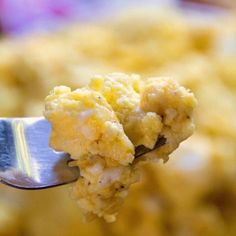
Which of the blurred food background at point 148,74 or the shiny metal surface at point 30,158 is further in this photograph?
the blurred food background at point 148,74

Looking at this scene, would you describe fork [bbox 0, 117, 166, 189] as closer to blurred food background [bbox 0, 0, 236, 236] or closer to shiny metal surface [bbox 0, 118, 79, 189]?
shiny metal surface [bbox 0, 118, 79, 189]

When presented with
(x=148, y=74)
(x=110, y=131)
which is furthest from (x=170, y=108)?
(x=148, y=74)

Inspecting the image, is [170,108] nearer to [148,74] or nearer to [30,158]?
[30,158]

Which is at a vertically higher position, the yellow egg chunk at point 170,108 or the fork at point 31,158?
the yellow egg chunk at point 170,108

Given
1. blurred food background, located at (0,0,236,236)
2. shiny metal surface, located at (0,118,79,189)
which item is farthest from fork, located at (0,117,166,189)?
blurred food background, located at (0,0,236,236)

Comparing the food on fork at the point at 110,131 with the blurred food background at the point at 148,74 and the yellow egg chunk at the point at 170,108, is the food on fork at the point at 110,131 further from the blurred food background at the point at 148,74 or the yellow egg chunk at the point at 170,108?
the blurred food background at the point at 148,74

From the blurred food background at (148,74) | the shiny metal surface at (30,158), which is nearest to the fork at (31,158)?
the shiny metal surface at (30,158)
